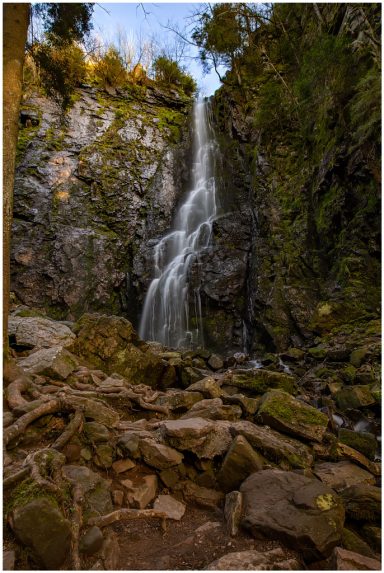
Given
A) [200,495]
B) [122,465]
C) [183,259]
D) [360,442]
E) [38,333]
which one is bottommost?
[360,442]

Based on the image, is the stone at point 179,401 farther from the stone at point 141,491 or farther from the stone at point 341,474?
the stone at point 341,474

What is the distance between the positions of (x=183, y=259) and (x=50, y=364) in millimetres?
10629

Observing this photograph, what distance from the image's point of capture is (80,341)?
7.33 meters

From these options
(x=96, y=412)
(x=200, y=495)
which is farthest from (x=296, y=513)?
(x=96, y=412)

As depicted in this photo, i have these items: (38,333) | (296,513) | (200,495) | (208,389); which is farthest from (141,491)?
(38,333)

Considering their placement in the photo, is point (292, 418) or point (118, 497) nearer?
point (118, 497)

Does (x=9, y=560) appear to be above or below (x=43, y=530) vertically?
below

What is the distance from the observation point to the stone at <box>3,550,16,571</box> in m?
1.94

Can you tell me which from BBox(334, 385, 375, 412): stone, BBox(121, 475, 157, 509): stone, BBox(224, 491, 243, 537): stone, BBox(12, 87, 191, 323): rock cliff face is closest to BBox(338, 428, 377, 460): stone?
BBox(334, 385, 375, 412): stone

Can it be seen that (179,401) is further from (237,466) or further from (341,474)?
(341,474)

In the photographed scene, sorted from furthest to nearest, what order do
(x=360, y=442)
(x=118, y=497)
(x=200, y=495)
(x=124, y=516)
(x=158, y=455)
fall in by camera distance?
(x=360, y=442)
(x=158, y=455)
(x=200, y=495)
(x=118, y=497)
(x=124, y=516)

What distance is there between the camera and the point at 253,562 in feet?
7.19

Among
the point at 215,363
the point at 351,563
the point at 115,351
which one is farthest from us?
the point at 215,363

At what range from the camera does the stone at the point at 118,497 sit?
288 centimetres
